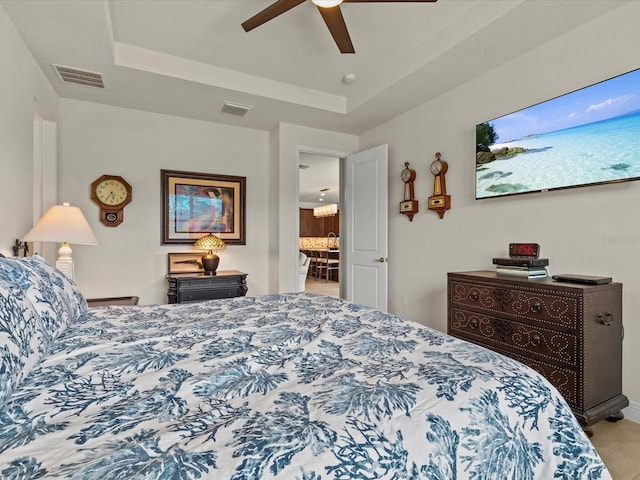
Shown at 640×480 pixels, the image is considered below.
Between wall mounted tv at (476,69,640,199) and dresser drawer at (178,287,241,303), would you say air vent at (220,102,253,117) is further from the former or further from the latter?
wall mounted tv at (476,69,640,199)

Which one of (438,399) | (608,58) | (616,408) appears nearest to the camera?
(438,399)

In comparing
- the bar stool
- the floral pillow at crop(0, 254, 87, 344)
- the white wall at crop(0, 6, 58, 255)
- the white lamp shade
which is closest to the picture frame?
the white lamp shade

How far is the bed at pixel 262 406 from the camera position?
0.64 metres

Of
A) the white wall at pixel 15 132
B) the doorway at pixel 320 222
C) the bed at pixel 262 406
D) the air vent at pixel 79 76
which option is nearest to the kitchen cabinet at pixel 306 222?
the doorway at pixel 320 222

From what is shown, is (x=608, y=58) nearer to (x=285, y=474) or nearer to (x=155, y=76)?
(x=285, y=474)

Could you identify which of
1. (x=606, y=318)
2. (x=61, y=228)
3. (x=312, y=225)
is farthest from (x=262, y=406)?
(x=312, y=225)

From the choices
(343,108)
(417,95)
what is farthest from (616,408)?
(343,108)

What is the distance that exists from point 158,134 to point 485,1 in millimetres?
3392

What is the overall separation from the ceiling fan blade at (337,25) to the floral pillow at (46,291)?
203 centimetres

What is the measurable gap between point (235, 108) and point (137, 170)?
130cm

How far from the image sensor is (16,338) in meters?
0.93

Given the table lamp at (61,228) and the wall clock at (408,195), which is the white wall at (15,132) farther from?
the wall clock at (408,195)

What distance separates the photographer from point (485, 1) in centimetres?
231

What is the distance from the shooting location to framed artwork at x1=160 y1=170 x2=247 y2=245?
3908 millimetres
